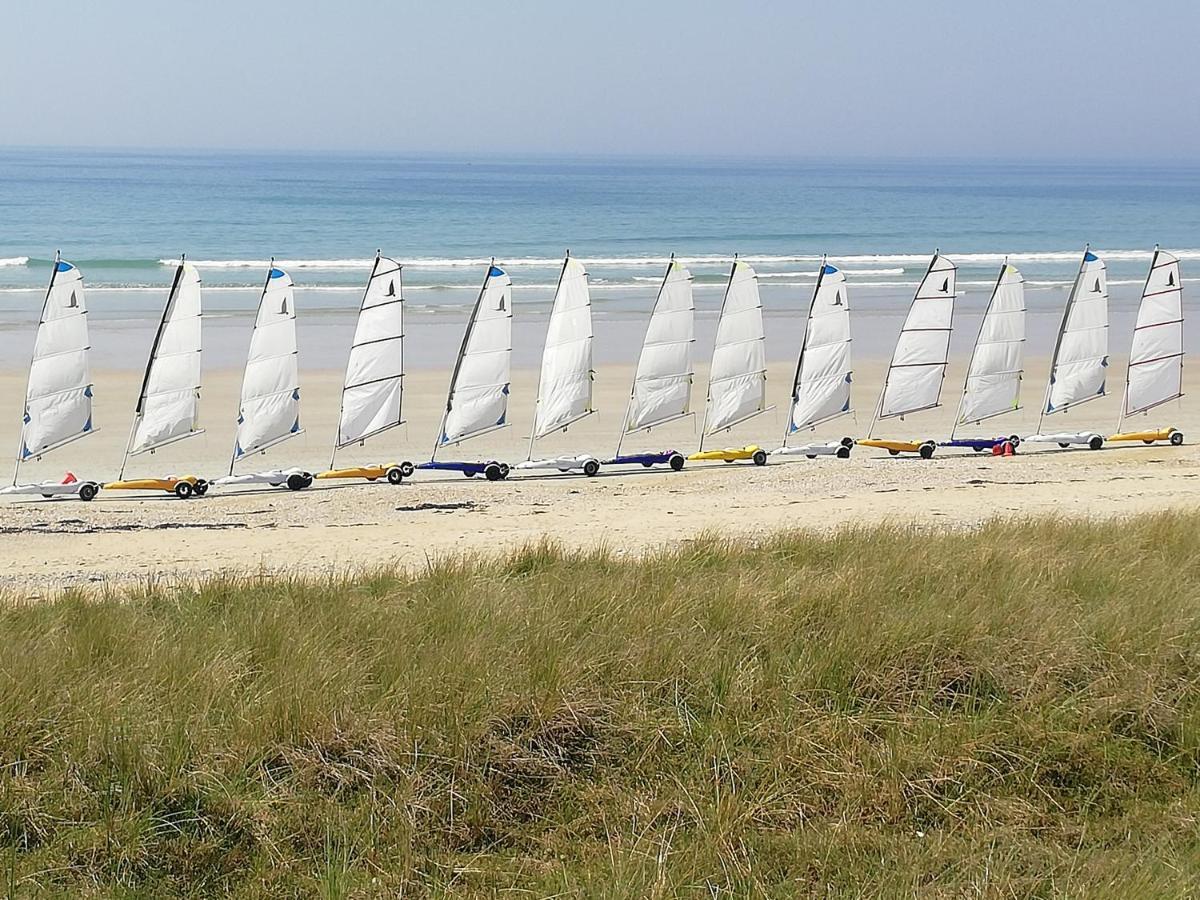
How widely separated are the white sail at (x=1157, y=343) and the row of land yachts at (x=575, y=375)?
0.09 feet

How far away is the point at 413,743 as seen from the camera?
5.21 m

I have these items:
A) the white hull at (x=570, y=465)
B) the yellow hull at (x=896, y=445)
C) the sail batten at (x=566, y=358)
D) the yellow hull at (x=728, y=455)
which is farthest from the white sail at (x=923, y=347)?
the white hull at (x=570, y=465)

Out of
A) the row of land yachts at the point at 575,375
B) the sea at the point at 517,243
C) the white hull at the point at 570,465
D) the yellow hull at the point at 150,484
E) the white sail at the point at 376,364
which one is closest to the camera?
the yellow hull at the point at 150,484

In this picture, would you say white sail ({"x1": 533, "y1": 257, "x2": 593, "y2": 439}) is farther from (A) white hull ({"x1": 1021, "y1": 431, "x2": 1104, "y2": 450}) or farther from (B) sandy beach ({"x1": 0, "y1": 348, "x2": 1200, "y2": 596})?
(A) white hull ({"x1": 1021, "y1": 431, "x2": 1104, "y2": 450})

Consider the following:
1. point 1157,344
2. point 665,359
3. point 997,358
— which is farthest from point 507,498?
point 1157,344

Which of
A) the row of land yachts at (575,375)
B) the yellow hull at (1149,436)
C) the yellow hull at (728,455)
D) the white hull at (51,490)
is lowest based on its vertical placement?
the white hull at (51,490)

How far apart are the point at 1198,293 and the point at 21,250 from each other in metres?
41.5

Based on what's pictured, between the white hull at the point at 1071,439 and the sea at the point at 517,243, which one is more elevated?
the sea at the point at 517,243

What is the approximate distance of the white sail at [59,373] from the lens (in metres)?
16.5

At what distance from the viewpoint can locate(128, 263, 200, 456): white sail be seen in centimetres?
1686

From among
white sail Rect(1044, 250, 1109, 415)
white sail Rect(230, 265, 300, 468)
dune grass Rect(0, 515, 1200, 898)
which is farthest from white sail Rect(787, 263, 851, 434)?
dune grass Rect(0, 515, 1200, 898)

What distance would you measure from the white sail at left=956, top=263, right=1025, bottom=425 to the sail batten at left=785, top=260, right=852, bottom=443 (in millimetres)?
1999

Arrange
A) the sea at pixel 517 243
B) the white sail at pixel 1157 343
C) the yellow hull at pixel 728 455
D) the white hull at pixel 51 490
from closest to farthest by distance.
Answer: the white hull at pixel 51 490, the yellow hull at pixel 728 455, the white sail at pixel 1157 343, the sea at pixel 517 243

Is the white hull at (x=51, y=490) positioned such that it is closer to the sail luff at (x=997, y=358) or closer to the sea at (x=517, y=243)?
the sea at (x=517, y=243)
